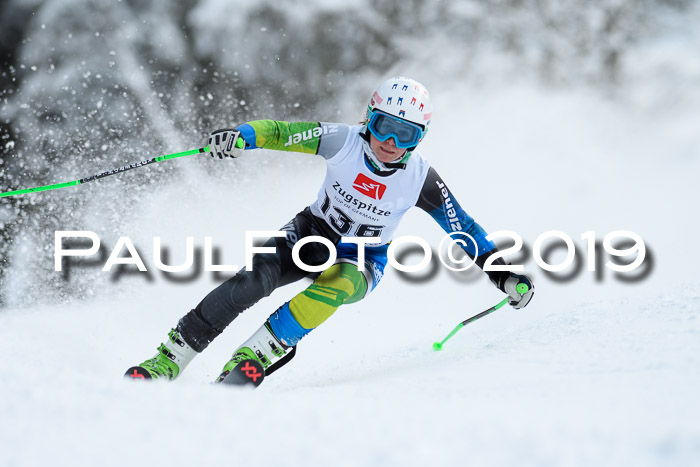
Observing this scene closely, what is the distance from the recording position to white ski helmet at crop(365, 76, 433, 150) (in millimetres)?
3004

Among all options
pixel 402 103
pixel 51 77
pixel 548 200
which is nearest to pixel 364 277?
pixel 402 103

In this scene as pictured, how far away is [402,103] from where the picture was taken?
3.00 m

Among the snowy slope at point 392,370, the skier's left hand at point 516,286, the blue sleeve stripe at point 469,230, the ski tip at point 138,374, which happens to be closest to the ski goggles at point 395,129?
the blue sleeve stripe at point 469,230

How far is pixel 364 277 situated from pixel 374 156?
2.04 feet

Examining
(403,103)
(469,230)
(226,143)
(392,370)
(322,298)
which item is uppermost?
A: (403,103)

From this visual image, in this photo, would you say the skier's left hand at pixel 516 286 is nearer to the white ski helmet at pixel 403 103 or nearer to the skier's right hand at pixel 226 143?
the white ski helmet at pixel 403 103

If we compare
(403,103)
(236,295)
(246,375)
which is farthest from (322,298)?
(403,103)

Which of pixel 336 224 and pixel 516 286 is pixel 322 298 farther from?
pixel 516 286

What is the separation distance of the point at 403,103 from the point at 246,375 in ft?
4.92

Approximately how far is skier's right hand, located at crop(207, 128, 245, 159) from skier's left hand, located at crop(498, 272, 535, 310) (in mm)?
1556

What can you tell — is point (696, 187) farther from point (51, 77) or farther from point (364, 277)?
point (51, 77)

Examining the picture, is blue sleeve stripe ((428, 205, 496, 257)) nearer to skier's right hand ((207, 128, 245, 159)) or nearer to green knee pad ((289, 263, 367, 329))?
green knee pad ((289, 263, 367, 329))

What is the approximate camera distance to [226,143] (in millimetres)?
2980

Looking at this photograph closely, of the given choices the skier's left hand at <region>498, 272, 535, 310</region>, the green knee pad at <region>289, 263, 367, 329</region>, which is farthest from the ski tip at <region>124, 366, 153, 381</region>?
the skier's left hand at <region>498, 272, 535, 310</region>
